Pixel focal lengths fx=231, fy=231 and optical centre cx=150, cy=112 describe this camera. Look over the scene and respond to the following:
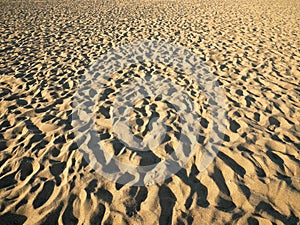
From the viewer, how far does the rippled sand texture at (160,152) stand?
2.71 metres

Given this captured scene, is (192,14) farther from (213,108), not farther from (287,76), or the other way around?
(213,108)

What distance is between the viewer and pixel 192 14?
36.0 feet

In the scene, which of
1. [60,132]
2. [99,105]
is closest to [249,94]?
[99,105]

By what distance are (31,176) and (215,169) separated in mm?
2491

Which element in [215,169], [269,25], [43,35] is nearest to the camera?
[215,169]

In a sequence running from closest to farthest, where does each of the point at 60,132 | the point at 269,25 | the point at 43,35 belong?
the point at 60,132 < the point at 43,35 < the point at 269,25

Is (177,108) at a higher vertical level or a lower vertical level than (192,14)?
higher

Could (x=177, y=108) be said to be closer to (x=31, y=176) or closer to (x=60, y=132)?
(x=60, y=132)

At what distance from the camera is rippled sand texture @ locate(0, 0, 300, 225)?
2.71m

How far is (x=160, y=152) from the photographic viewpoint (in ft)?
11.4

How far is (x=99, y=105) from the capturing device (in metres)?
4.51

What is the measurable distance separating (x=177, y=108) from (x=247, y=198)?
2.09 meters

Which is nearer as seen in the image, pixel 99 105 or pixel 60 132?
pixel 60 132

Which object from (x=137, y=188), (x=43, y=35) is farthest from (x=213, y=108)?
(x=43, y=35)
